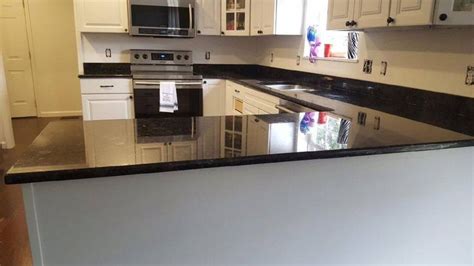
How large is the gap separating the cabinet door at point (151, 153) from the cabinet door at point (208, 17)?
10.7 ft

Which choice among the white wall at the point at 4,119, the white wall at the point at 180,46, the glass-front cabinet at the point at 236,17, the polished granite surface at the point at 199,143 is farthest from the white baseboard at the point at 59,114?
the polished granite surface at the point at 199,143

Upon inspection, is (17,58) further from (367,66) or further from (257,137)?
(257,137)

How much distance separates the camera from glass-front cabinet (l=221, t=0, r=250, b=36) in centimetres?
389

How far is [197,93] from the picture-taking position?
3926mm

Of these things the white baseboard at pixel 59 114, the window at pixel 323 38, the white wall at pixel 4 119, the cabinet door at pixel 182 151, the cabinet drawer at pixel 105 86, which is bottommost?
the white baseboard at pixel 59 114

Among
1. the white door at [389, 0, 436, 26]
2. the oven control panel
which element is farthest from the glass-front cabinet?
the white door at [389, 0, 436, 26]

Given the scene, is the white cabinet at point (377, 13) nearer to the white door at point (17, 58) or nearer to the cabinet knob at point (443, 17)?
the cabinet knob at point (443, 17)

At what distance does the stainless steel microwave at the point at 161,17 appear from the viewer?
148 inches

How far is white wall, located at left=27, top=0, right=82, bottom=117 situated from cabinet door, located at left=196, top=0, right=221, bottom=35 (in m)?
2.43

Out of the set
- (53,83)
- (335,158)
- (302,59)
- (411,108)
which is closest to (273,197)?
(335,158)

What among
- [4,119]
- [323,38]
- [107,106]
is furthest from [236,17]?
[4,119]

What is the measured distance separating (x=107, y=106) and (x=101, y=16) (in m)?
0.99

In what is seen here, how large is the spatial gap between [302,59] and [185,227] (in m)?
2.76

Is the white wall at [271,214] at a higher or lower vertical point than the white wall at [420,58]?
lower
